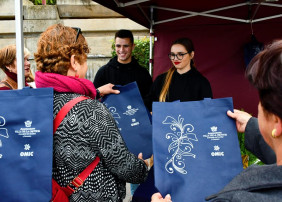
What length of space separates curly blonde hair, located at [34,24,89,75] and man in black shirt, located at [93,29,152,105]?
5.91 ft

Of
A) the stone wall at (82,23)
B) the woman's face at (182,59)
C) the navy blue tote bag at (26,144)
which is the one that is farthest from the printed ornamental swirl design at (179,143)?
the stone wall at (82,23)

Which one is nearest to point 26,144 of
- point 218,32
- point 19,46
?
point 19,46

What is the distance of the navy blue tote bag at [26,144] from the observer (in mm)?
1472

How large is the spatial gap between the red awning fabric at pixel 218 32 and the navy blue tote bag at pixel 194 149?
9.39 feet

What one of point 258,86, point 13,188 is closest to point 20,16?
point 13,188

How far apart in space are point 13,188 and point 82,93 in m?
0.57

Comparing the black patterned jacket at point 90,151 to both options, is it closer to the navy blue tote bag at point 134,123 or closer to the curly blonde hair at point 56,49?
the curly blonde hair at point 56,49

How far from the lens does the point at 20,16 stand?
1.83m

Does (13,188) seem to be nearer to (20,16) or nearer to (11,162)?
(11,162)

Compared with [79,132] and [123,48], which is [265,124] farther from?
[123,48]

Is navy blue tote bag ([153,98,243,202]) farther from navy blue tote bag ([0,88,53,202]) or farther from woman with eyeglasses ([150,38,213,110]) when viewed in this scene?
woman with eyeglasses ([150,38,213,110])

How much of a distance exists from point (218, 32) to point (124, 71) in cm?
198

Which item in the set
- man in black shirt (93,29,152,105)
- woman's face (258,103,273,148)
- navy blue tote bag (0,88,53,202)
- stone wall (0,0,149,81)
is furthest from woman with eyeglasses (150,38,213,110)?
stone wall (0,0,149,81)

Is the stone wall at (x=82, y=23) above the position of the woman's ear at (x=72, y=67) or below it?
above
